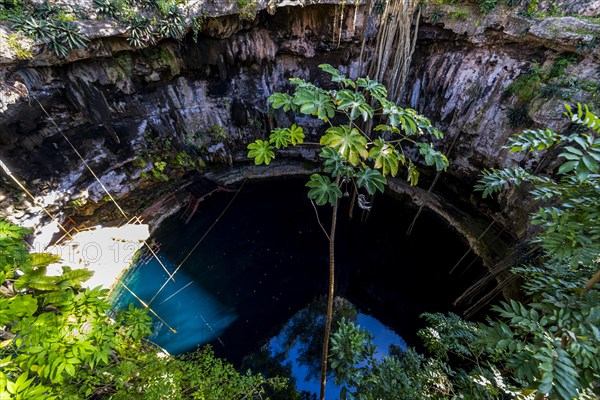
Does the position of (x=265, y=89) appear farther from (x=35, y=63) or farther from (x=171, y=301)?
(x=171, y=301)

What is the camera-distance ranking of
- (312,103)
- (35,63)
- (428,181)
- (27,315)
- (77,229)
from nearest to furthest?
(27,315) < (312,103) < (35,63) < (77,229) < (428,181)

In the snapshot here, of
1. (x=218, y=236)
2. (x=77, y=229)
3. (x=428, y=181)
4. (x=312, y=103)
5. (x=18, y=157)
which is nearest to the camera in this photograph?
(x=312, y=103)

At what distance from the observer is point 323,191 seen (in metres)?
2.81

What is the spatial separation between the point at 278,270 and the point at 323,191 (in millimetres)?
6354

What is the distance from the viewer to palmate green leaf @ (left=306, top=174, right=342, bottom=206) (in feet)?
9.05

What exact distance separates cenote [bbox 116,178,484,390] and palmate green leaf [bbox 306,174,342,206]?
213 inches

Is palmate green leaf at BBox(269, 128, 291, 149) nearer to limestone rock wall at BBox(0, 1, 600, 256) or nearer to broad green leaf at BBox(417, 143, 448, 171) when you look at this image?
broad green leaf at BBox(417, 143, 448, 171)

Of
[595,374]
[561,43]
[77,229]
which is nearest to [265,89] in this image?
[77,229]

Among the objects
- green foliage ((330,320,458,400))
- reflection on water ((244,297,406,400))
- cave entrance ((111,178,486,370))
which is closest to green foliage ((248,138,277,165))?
green foliage ((330,320,458,400))

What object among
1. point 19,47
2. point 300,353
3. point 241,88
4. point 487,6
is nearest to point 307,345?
point 300,353

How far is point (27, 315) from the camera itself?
7.09ft

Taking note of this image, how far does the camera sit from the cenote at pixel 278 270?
23.9ft

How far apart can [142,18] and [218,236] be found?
22.8 feet

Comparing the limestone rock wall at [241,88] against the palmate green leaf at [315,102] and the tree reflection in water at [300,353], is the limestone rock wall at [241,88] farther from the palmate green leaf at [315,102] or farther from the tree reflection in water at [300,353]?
the palmate green leaf at [315,102]
